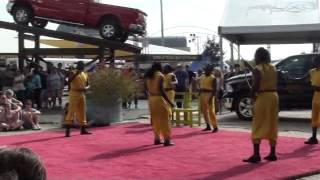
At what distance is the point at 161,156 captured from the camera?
10.3 metres

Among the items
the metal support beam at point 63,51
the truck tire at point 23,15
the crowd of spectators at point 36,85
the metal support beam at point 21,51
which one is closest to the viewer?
the crowd of spectators at point 36,85

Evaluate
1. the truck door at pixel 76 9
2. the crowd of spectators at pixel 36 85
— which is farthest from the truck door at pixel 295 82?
the crowd of spectators at pixel 36 85

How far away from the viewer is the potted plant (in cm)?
1655

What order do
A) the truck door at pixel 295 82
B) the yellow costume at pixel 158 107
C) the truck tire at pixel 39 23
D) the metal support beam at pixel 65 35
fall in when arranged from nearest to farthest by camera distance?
1. the yellow costume at pixel 158 107
2. the truck door at pixel 295 82
3. the metal support beam at pixel 65 35
4. the truck tire at pixel 39 23

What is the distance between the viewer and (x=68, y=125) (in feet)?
44.8

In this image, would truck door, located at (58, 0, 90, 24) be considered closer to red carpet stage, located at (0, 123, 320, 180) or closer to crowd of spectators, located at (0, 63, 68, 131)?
crowd of spectators, located at (0, 63, 68, 131)

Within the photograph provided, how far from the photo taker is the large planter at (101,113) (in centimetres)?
1650

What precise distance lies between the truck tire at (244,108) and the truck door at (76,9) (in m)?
7.64

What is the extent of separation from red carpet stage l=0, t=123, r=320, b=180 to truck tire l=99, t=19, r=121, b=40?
810cm

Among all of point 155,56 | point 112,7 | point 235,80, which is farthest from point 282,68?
point 155,56

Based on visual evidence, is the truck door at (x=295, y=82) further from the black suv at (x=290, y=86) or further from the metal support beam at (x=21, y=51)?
the metal support beam at (x=21, y=51)

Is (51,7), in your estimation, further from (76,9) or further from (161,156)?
(161,156)

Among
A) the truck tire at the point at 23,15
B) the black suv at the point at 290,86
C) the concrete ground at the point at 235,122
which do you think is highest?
the truck tire at the point at 23,15

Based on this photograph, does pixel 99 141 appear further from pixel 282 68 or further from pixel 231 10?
pixel 231 10
